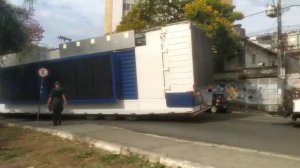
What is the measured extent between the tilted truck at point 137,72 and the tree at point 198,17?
11.2 metres

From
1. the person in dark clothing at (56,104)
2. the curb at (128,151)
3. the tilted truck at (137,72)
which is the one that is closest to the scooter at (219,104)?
the tilted truck at (137,72)

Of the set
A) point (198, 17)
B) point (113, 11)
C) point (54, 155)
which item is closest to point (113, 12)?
point (113, 11)

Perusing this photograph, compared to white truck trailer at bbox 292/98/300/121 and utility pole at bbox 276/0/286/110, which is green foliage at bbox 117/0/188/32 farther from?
white truck trailer at bbox 292/98/300/121

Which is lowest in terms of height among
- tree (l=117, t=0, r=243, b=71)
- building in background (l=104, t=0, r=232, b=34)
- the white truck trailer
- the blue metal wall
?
the white truck trailer

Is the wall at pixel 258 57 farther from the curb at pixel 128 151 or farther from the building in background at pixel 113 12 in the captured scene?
the building in background at pixel 113 12

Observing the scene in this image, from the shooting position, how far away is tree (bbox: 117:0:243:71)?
3209 centimetres

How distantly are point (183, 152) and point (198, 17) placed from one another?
896 inches

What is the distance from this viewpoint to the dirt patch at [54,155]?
10047 millimetres

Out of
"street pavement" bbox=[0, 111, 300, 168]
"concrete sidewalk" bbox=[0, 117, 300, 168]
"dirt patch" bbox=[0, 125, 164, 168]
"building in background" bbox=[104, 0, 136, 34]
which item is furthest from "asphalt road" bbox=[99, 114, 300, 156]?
"building in background" bbox=[104, 0, 136, 34]

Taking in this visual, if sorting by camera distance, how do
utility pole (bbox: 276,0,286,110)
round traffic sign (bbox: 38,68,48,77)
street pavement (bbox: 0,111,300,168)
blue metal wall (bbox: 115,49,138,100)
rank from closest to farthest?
street pavement (bbox: 0,111,300,168)
blue metal wall (bbox: 115,49,138,100)
round traffic sign (bbox: 38,68,48,77)
utility pole (bbox: 276,0,286,110)

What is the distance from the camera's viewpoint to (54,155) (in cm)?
1167

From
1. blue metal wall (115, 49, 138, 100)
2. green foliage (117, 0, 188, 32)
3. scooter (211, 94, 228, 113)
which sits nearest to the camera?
blue metal wall (115, 49, 138, 100)

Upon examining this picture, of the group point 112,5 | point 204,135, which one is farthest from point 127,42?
point 112,5

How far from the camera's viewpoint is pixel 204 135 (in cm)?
1446
